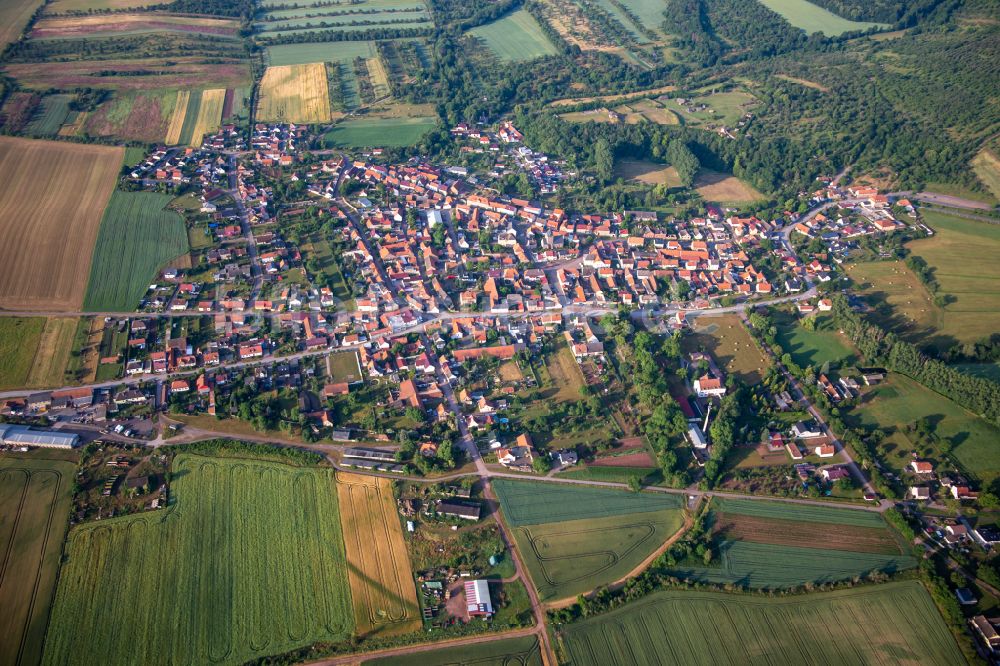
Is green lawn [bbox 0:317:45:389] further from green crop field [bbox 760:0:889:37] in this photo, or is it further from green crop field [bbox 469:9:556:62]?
green crop field [bbox 760:0:889:37]

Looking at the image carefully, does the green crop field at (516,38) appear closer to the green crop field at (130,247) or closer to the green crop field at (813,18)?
the green crop field at (813,18)

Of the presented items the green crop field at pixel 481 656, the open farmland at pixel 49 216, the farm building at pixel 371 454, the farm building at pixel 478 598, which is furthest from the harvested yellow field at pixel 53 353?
the farm building at pixel 478 598

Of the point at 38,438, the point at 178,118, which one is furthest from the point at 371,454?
the point at 178,118

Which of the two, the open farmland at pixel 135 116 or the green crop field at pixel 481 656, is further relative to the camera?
the open farmland at pixel 135 116

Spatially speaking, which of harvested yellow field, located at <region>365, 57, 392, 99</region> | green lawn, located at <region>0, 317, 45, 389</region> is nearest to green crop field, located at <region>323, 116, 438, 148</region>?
harvested yellow field, located at <region>365, 57, 392, 99</region>

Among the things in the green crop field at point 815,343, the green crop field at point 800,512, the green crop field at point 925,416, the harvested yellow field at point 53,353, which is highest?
the green crop field at point 815,343

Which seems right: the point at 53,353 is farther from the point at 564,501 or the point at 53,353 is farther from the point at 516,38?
the point at 516,38

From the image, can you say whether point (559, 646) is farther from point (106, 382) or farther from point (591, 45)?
point (591, 45)
